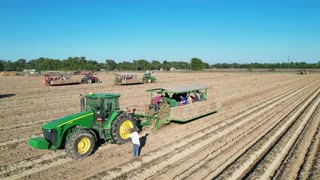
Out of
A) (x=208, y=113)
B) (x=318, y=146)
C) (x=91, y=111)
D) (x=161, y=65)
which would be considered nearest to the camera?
(x=91, y=111)

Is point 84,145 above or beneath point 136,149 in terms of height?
above

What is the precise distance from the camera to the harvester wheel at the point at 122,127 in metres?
9.71

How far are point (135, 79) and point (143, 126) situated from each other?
77.9 ft

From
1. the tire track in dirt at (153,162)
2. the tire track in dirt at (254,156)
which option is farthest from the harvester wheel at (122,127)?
the tire track in dirt at (254,156)

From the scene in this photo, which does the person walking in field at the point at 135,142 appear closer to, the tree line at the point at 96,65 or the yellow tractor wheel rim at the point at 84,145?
the yellow tractor wheel rim at the point at 84,145

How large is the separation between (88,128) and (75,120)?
585mm

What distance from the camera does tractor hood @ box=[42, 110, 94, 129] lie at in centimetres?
859

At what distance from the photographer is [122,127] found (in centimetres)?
1005

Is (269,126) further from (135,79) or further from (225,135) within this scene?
(135,79)

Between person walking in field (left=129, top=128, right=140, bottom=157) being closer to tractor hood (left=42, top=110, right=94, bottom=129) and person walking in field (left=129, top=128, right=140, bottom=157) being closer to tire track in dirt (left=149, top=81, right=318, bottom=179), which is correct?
tire track in dirt (left=149, top=81, right=318, bottom=179)

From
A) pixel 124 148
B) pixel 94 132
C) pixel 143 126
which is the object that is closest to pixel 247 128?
pixel 143 126

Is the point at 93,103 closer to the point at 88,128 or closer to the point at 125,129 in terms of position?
the point at 88,128

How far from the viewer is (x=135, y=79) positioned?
119 ft

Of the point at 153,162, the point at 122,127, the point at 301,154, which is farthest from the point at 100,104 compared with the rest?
the point at 301,154
